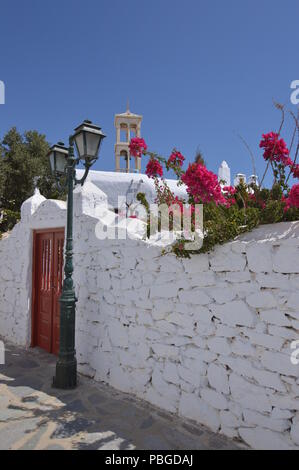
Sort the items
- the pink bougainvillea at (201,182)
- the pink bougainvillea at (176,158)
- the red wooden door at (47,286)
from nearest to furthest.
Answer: the pink bougainvillea at (201,182), the pink bougainvillea at (176,158), the red wooden door at (47,286)

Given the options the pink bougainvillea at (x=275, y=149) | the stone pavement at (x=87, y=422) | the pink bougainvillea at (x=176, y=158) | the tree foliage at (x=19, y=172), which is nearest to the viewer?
the stone pavement at (x=87, y=422)

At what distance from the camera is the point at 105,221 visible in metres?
4.82

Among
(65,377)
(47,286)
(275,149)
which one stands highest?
(275,149)

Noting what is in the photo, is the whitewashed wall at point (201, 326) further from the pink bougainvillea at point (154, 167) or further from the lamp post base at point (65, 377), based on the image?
the pink bougainvillea at point (154, 167)

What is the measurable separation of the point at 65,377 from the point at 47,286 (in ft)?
7.11

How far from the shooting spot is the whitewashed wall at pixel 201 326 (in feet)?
9.01

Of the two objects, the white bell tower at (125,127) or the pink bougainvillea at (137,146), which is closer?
the pink bougainvillea at (137,146)

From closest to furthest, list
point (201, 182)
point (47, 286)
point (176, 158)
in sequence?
point (201, 182)
point (176, 158)
point (47, 286)

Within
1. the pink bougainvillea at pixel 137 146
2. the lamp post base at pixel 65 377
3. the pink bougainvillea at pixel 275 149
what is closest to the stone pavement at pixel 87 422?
the lamp post base at pixel 65 377

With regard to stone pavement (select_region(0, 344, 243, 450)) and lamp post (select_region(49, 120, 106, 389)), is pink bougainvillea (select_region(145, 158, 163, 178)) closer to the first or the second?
lamp post (select_region(49, 120, 106, 389))

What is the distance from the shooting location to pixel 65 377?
440 cm

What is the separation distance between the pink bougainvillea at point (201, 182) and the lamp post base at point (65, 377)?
281cm

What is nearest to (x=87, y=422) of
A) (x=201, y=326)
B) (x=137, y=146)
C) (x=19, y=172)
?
(x=201, y=326)

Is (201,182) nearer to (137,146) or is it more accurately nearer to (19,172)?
(137,146)
